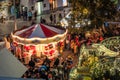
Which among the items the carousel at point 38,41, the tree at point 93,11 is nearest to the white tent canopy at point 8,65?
the tree at point 93,11

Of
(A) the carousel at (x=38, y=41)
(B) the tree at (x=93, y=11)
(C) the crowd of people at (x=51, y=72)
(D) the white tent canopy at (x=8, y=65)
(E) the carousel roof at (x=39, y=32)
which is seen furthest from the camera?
(E) the carousel roof at (x=39, y=32)

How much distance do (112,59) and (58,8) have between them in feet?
90.6

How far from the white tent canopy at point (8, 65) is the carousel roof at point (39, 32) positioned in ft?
33.4

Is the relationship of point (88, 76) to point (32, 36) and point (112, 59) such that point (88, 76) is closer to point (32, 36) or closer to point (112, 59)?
point (112, 59)

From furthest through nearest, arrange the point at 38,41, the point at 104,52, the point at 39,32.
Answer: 1. the point at 39,32
2. the point at 38,41
3. the point at 104,52

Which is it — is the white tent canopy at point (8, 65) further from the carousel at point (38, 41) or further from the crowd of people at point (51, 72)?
the carousel at point (38, 41)

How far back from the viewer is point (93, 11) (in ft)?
62.0

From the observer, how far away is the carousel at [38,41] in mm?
20578

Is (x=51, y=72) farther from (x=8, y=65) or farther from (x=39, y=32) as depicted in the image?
(x=8, y=65)

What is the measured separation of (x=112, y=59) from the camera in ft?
29.7

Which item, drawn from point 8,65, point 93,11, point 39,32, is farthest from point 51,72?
point 8,65

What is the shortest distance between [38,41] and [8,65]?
10.4 metres

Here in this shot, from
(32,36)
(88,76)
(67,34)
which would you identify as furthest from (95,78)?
(67,34)

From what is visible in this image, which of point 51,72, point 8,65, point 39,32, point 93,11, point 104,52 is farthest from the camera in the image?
point 39,32
